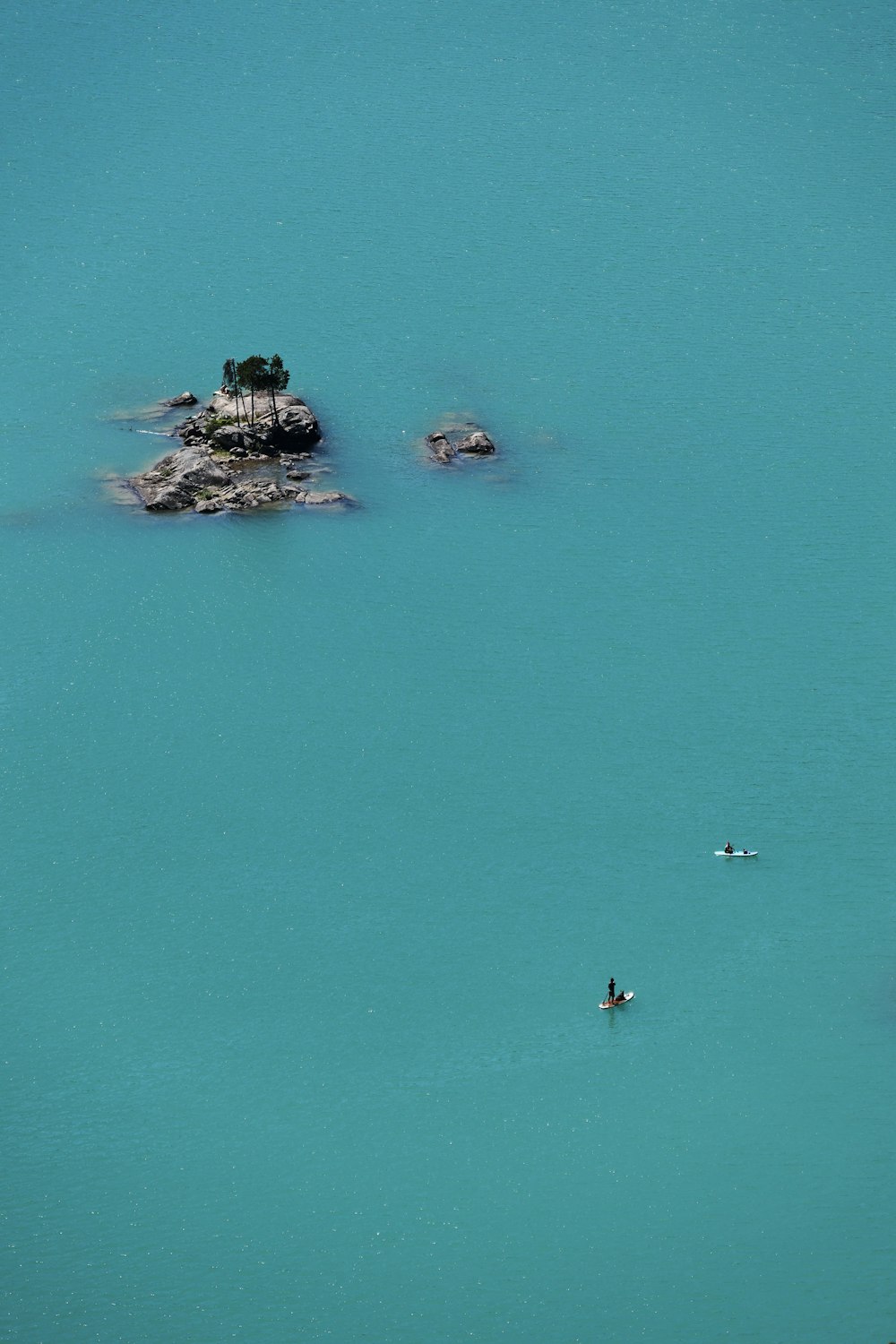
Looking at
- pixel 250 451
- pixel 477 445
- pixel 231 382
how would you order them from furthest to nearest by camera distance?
1. pixel 231 382
2. pixel 477 445
3. pixel 250 451

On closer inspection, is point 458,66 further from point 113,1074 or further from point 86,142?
point 113,1074

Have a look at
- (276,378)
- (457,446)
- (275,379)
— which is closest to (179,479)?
(275,379)

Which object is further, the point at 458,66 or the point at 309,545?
the point at 458,66

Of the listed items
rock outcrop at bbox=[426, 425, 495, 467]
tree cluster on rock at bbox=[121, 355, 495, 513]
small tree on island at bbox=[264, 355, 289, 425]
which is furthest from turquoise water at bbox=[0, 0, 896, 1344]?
small tree on island at bbox=[264, 355, 289, 425]

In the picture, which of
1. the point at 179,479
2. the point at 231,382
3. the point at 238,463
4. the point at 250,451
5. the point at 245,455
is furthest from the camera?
the point at 231,382

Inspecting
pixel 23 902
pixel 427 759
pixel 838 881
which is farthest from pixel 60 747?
pixel 838 881

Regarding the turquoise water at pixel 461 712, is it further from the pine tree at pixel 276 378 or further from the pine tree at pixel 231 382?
the pine tree at pixel 276 378

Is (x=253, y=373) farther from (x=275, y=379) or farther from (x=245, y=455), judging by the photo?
(x=245, y=455)
